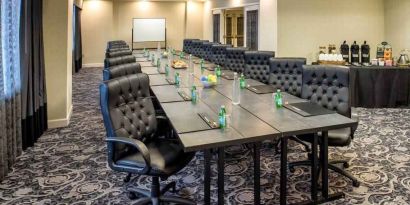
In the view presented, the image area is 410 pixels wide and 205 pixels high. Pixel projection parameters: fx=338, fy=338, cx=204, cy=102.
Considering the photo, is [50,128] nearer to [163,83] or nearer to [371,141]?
[163,83]

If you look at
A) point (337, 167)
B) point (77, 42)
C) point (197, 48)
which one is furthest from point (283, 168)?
point (77, 42)

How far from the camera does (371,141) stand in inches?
175

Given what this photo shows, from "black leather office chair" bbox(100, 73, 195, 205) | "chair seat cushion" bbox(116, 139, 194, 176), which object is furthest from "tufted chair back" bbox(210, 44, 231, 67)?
"chair seat cushion" bbox(116, 139, 194, 176)

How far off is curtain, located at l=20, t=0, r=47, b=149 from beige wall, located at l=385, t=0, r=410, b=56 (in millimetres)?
6481

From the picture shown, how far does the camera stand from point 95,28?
1331 cm

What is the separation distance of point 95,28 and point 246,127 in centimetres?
1213

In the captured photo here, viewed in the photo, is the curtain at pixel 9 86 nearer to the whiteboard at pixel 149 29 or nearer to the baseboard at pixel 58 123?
the baseboard at pixel 58 123

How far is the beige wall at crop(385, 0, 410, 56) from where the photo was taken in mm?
6621

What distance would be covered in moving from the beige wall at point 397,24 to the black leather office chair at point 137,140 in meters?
5.89

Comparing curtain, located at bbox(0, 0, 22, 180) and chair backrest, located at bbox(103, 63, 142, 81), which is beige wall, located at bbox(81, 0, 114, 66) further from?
chair backrest, located at bbox(103, 63, 142, 81)

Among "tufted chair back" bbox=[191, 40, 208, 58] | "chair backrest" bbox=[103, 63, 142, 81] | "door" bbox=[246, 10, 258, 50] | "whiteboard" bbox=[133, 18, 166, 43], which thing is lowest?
"chair backrest" bbox=[103, 63, 142, 81]

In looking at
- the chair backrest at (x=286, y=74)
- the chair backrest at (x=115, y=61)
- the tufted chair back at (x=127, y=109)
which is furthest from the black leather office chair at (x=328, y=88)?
the chair backrest at (x=115, y=61)

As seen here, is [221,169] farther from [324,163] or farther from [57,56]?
[57,56]

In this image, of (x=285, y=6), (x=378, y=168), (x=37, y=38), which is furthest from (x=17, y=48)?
(x=285, y=6)
